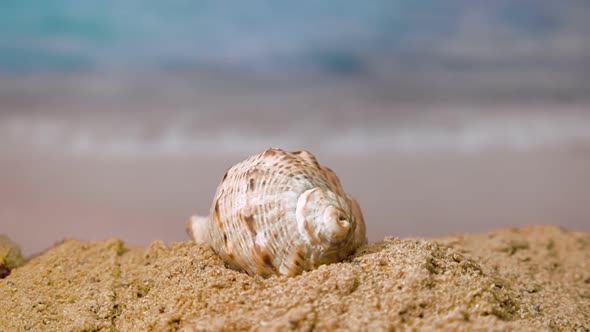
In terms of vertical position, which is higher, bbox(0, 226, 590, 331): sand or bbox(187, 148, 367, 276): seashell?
bbox(187, 148, 367, 276): seashell

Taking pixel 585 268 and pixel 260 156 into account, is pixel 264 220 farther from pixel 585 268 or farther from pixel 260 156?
pixel 585 268

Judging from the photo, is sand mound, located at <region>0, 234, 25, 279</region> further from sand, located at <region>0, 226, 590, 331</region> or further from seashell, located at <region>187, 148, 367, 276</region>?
seashell, located at <region>187, 148, 367, 276</region>

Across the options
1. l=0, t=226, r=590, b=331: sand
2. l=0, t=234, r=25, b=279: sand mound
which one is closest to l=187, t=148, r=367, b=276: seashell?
l=0, t=226, r=590, b=331: sand

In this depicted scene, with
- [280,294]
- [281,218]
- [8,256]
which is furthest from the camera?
[8,256]

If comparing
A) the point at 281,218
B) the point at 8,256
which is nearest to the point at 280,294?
the point at 281,218

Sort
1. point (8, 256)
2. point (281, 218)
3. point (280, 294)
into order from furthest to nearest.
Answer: point (8, 256) < point (281, 218) < point (280, 294)

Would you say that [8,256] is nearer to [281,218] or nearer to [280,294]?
[281,218]
